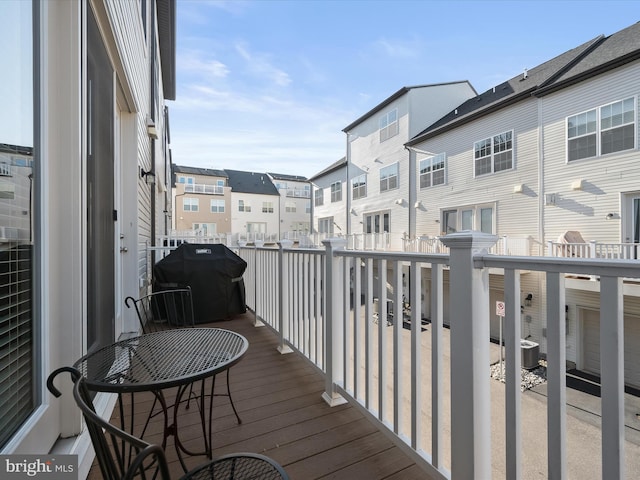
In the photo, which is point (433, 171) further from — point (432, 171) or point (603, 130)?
point (603, 130)

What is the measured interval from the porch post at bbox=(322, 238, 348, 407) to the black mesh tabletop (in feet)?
2.24

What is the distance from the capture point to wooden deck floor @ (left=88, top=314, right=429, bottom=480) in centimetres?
147

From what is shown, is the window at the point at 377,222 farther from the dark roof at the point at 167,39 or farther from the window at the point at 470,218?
the dark roof at the point at 167,39

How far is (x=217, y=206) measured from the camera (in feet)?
78.2

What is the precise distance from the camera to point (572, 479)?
3.37 meters

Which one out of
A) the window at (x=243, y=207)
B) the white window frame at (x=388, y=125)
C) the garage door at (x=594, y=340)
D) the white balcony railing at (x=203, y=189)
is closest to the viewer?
the garage door at (x=594, y=340)

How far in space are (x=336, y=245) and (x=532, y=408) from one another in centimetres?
523

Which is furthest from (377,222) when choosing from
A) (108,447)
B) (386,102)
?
(108,447)

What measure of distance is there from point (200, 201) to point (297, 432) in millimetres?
23603

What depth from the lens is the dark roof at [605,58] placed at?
7551 millimetres

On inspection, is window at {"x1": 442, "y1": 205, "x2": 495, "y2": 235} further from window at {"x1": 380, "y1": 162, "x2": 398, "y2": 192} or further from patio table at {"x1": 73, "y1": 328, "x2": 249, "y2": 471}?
patio table at {"x1": 73, "y1": 328, "x2": 249, "y2": 471}

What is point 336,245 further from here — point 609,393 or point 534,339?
point 534,339

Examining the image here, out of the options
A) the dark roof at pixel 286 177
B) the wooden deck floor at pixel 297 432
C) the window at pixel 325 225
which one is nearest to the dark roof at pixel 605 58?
the wooden deck floor at pixel 297 432
